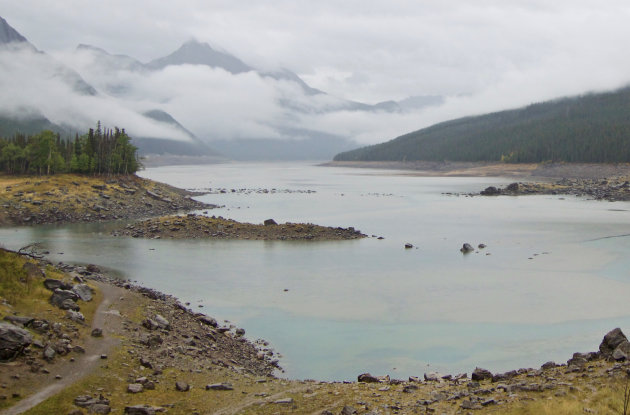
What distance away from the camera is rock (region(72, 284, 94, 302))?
87.3ft

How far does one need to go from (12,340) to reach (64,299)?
6425mm

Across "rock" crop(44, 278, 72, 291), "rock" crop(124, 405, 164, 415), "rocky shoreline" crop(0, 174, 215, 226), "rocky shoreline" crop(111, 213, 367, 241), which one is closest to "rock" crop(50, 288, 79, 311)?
"rock" crop(44, 278, 72, 291)

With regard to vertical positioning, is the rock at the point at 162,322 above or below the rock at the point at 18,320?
below

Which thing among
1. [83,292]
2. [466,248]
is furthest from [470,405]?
[466,248]

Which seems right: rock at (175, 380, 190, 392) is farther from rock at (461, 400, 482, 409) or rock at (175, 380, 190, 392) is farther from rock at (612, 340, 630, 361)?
rock at (612, 340, 630, 361)

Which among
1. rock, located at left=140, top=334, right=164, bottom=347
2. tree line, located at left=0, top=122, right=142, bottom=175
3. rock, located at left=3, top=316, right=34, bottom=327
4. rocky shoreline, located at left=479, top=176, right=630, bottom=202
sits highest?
tree line, located at left=0, top=122, right=142, bottom=175

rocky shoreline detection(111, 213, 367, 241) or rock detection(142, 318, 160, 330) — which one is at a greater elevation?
rocky shoreline detection(111, 213, 367, 241)

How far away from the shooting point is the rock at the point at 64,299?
24.0 m

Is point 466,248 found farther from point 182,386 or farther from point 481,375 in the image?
point 182,386

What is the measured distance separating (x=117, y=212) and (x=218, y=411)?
6392 cm

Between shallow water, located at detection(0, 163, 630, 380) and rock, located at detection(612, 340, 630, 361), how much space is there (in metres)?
4.80

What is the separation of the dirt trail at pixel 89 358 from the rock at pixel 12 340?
1.44 m

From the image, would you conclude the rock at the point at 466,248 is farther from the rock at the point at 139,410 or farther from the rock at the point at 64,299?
the rock at the point at 139,410

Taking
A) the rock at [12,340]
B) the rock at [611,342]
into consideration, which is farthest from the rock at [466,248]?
the rock at [12,340]
